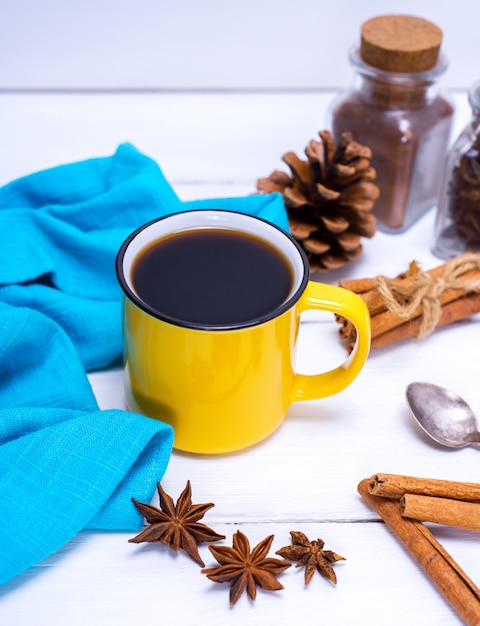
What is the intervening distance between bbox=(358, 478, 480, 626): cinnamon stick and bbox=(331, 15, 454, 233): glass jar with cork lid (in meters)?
0.46

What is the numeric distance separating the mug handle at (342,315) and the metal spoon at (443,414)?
0.08 metres

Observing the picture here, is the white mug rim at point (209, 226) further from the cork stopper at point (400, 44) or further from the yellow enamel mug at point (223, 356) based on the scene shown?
the cork stopper at point (400, 44)

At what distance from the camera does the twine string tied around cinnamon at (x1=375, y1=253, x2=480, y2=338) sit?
2.93 feet

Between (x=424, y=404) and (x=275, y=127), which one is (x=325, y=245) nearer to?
(x=424, y=404)

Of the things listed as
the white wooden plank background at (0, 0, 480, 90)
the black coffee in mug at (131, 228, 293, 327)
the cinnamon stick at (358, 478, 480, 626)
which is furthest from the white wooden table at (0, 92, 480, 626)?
the white wooden plank background at (0, 0, 480, 90)

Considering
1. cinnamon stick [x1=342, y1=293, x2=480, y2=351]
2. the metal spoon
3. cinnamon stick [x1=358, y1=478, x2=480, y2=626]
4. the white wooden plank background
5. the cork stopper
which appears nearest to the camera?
cinnamon stick [x1=358, y1=478, x2=480, y2=626]

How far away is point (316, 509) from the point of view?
0.75 meters

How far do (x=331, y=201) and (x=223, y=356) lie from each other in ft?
1.15

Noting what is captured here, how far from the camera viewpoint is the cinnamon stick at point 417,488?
0.72 metres

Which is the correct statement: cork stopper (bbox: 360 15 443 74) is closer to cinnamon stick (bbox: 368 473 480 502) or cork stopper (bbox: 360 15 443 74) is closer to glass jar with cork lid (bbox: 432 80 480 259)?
glass jar with cork lid (bbox: 432 80 480 259)

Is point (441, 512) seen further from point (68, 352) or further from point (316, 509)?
point (68, 352)

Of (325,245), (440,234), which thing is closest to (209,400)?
(325,245)

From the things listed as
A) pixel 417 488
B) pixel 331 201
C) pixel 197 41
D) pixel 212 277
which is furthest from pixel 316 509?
pixel 197 41

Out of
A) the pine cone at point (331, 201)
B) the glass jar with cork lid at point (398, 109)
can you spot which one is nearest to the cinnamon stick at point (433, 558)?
the pine cone at point (331, 201)
